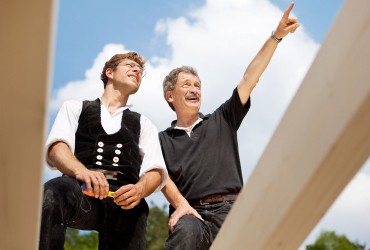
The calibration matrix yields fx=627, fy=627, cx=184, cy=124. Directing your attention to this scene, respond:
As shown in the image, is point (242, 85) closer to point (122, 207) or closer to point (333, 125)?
point (122, 207)

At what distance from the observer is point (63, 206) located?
3.41 metres

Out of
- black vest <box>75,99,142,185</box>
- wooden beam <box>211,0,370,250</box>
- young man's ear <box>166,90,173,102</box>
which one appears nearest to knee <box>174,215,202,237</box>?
black vest <box>75,99,142,185</box>

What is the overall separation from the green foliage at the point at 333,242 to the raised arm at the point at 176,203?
85.9 feet

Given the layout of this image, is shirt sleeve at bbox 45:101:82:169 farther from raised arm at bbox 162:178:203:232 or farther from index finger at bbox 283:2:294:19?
index finger at bbox 283:2:294:19

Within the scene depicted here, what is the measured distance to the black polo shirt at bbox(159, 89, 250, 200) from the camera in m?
4.09

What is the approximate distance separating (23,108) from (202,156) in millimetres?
2687

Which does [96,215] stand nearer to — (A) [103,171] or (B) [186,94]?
(A) [103,171]

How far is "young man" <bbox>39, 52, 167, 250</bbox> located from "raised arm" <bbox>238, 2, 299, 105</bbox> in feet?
2.37

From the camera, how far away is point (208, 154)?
4.23 metres

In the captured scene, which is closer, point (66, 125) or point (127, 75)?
point (66, 125)

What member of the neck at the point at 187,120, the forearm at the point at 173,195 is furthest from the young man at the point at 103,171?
the neck at the point at 187,120

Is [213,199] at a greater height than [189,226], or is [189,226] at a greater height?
[213,199]

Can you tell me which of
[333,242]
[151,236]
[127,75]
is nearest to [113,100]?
[127,75]

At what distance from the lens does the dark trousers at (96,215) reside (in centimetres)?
339
